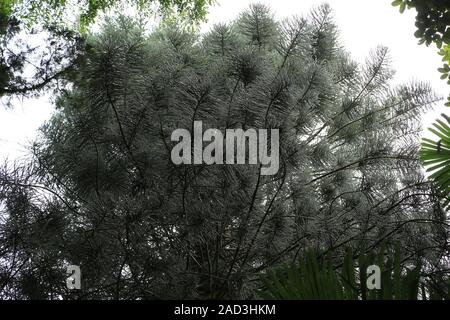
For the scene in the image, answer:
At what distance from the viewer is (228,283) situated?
2516 millimetres

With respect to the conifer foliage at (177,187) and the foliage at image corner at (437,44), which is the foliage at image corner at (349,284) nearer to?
the foliage at image corner at (437,44)

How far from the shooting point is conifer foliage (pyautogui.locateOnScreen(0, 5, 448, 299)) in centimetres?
248

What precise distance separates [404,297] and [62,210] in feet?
6.25

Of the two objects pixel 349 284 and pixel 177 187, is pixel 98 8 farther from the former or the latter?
pixel 349 284

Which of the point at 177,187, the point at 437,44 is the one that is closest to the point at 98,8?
the point at 177,187

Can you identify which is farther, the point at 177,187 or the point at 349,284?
the point at 177,187

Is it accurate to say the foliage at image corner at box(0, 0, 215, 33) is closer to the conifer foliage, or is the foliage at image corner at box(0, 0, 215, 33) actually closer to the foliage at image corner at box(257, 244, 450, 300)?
the conifer foliage

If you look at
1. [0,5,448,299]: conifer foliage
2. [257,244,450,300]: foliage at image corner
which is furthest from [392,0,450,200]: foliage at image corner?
[0,5,448,299]: conifer foliage

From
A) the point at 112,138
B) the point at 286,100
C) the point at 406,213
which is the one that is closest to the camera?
the point at 286,100

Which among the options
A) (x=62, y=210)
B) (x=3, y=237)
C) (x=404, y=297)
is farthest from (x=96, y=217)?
(x=404, y=297)

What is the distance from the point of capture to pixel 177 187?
264cm

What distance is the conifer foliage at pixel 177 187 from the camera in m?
2.48
